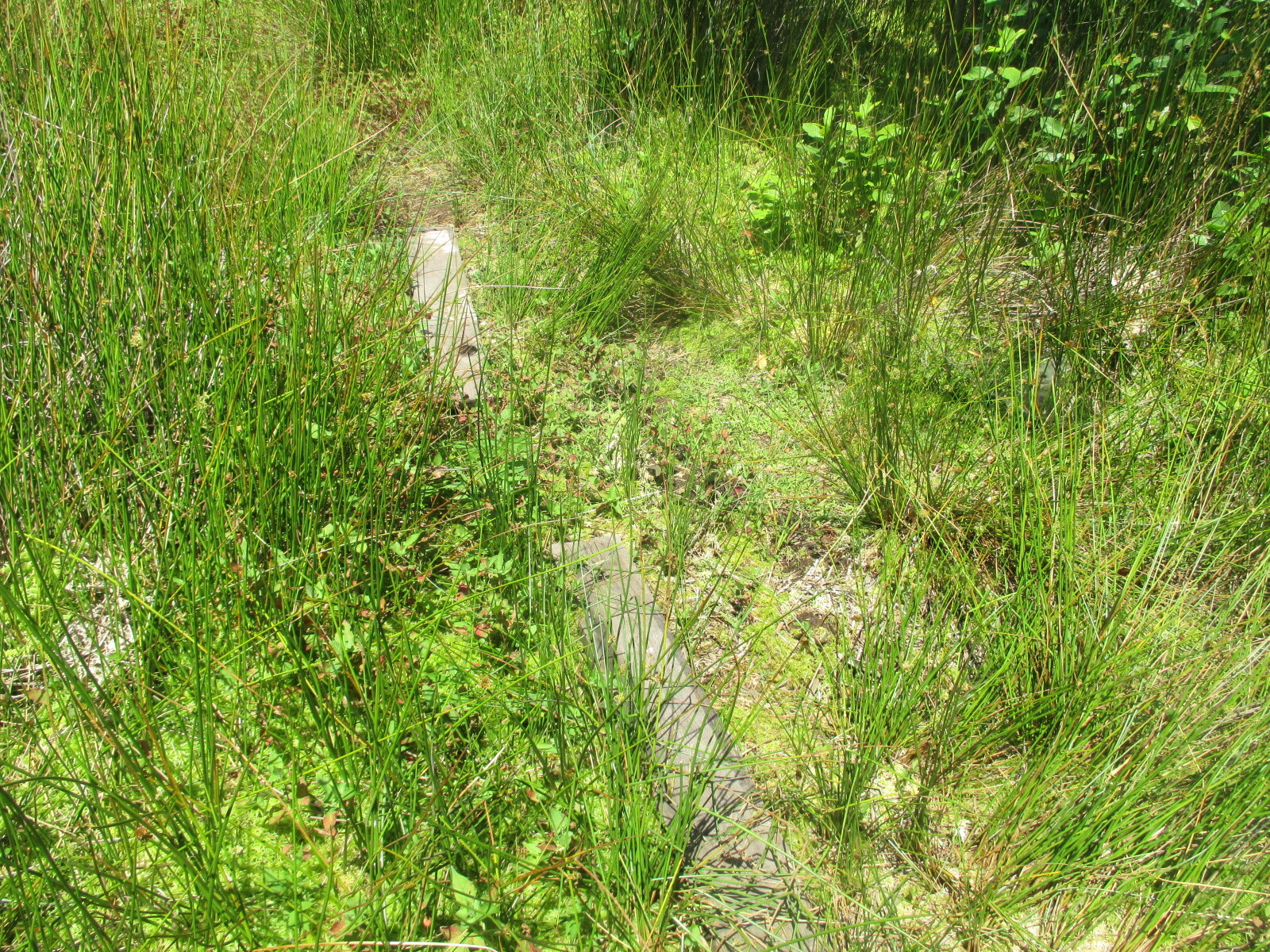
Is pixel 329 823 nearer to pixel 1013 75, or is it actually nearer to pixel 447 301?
pixel 447 301

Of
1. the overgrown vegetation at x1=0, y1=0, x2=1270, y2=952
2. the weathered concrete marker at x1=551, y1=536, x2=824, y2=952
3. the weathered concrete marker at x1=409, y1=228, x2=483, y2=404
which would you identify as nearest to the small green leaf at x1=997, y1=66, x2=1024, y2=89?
the overgrown vegetation at x1=0, y1=0, x2=1270, y2=952

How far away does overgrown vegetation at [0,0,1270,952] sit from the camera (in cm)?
154

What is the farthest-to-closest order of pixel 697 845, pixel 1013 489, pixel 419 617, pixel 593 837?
pixel 1013 489
pixel 419 617
pixel 697 845
pixel 593 837

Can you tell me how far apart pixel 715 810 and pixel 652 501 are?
103 centimetres

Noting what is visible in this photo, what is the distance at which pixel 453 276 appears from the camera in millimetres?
3500

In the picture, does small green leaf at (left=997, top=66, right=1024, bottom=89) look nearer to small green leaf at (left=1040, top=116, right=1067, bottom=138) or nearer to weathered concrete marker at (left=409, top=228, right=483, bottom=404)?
small green leaf at (left=1040, top=116, right=1067, bottom=138)

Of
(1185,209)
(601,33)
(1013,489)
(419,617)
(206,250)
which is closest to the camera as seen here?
(419,617)

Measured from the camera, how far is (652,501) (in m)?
2.59

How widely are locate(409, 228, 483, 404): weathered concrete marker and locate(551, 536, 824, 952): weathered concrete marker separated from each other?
110 centimetres

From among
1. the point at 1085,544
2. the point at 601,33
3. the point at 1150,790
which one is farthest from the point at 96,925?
the point at 601,33

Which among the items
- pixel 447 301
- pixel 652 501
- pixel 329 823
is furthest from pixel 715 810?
pixel 447 301

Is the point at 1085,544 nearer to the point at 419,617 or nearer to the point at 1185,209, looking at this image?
the point at 1185,209

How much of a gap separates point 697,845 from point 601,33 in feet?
12.6

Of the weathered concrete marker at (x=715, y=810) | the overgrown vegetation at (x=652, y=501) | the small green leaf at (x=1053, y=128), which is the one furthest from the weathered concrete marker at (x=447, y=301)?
the small green leaf at (x=1053, y=128)
